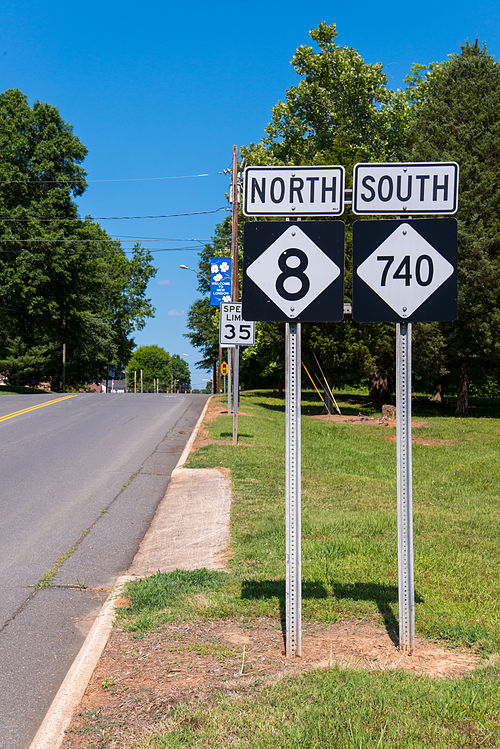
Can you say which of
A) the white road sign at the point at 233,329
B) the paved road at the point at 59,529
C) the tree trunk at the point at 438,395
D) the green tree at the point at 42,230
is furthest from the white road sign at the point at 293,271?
the green tree at the point at 42,230

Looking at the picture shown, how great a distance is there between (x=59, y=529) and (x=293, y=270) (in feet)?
17.0

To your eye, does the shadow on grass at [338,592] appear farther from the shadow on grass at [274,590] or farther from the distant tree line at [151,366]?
the distant tree line at [151,366]

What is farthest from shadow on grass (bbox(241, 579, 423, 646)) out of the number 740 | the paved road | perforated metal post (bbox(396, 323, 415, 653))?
the number 740

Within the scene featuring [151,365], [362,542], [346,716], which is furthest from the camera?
[151,365]

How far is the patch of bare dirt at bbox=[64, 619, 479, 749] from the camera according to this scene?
12.5 ft

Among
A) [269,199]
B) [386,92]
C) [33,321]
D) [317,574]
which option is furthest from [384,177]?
[33,321]

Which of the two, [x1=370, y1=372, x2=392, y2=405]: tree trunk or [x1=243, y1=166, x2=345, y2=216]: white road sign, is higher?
[x1=243, y1=166, x2=345, y2=216]: white road sign

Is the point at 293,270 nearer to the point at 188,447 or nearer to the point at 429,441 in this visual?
the point at 188,447

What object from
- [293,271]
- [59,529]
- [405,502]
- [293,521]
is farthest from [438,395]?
[293,521]

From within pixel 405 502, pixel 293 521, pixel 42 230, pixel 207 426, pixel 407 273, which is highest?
pixel 42 230

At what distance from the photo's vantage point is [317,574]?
6156mm

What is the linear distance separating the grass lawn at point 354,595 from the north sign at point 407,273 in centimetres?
214

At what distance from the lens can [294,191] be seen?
4.94m

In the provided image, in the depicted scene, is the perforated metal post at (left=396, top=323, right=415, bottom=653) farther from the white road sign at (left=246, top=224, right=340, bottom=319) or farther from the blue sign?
the blue sign
